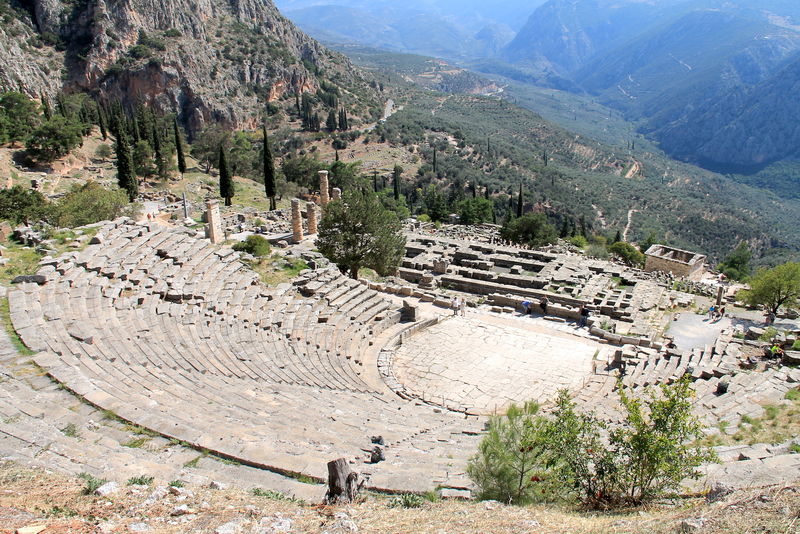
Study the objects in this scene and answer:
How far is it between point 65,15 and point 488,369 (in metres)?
92.4

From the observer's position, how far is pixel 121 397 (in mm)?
10664

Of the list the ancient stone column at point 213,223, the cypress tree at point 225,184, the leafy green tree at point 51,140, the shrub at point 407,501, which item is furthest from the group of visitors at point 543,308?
the leafy green tree at point 51,140

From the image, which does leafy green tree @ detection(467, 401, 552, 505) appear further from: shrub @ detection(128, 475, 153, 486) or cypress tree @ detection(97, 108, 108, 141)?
cypress tree @ detection(97, 108, 108, 141)

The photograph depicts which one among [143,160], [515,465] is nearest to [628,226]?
[143,160]

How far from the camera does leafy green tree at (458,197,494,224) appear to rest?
61625 mm

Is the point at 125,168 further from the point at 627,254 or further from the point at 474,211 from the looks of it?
the point at 627,254

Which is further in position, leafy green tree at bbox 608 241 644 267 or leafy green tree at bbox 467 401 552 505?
leafy green tree at bbox 608 241 644 267

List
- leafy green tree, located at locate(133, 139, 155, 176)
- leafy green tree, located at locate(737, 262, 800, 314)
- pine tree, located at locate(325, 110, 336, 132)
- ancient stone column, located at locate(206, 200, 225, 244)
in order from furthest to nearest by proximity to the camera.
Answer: pine tree, located at locate(325, 110, 336, 132)
leafy green tree, located at locate(133, 139, 155, 176)
ancient stone column, located at locate(206, 200, 225, 244)
leafy green tree, located at locate(737, 262, 800, 314)

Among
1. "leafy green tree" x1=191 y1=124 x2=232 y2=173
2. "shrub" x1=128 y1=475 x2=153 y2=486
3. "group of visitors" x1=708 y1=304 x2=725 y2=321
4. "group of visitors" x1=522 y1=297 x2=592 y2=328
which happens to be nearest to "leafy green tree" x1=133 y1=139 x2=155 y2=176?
"leafy green tree" x1=191 y1=124 x2=232 y2=173

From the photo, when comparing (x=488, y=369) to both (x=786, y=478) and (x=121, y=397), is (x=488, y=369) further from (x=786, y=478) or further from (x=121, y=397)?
(x=121, y=397)

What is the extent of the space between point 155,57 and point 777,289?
8778 cm

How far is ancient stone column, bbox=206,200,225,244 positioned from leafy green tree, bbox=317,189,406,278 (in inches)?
235

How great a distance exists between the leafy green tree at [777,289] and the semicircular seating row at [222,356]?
2039 cm

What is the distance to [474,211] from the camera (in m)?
62.1
